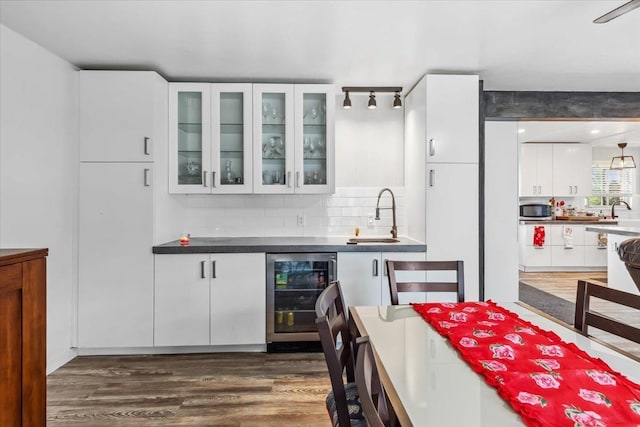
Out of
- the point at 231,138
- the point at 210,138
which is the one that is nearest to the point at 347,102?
the point at 231,138

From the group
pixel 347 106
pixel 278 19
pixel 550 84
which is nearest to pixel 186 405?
pixel 278 19

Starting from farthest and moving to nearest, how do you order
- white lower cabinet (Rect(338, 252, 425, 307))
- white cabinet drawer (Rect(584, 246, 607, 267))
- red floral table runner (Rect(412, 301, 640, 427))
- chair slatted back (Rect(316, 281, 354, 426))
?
white cabinet drawer (Rect(584, 246, 607, 267)), white lower cabinet (Rect(338, 252, 425, 307)), chair slatted back (Rect(316, 281, 354, 426)), red floral table runner (Rect(412, 301, 640, 427))

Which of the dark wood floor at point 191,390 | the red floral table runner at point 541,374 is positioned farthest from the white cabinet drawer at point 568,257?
the red floral table runner at point 541,374

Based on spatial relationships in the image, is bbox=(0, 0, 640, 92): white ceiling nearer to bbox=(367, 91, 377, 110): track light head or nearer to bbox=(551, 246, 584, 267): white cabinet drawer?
bbox=(367, 91, 377, 110): track light head

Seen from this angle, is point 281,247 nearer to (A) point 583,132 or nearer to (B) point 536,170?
(A) point 583,132

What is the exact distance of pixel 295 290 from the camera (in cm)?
344

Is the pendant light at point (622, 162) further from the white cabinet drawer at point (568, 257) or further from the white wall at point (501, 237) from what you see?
the white wall at point (501, 237)

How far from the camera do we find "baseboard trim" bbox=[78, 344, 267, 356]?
10.9 feet

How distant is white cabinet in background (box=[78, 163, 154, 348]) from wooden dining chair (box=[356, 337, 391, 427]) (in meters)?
2.83

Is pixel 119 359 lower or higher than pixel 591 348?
lower

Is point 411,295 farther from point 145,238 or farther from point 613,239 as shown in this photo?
point 613,239

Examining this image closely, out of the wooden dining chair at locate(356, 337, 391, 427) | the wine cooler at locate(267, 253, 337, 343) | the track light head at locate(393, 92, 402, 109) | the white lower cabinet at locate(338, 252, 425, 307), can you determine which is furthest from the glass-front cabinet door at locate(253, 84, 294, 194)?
the wooden dining chair at locate(356, 337, 391, 427)

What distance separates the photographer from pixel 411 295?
11.2ft

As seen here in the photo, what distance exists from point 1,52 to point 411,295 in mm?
3463
